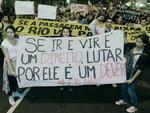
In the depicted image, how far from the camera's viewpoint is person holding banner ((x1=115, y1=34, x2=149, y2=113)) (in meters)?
10.8

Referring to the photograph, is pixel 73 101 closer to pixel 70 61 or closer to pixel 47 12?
pixel 70 61

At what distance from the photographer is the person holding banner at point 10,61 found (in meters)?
11.2

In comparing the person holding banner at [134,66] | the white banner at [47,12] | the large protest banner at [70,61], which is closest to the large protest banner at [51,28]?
the white banner at [47,12]

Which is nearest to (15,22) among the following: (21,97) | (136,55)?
(21,97)

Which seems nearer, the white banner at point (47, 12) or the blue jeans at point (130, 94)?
the blue jeans at point (130, 94)

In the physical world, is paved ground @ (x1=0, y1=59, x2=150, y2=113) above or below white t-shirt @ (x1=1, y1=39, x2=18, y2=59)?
below

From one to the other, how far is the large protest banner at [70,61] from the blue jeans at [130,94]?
22cm

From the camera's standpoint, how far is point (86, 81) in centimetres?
1135

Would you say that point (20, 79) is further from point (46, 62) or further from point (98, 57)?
point (98, 57)

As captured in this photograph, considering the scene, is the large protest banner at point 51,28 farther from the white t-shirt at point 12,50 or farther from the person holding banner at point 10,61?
the white t-shirt at point 12,50

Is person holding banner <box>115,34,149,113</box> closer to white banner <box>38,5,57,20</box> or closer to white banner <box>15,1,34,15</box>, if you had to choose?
white banner <box>38,5,57,20</box>

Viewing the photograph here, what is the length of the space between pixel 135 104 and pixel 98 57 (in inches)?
48.2

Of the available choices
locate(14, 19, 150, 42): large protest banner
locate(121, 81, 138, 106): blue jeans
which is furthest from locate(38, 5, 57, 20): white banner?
locate(121, 81, 138, 106): blue jeans

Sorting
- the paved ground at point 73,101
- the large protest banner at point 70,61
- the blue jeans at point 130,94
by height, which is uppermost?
the large protest banner at point 70,61
